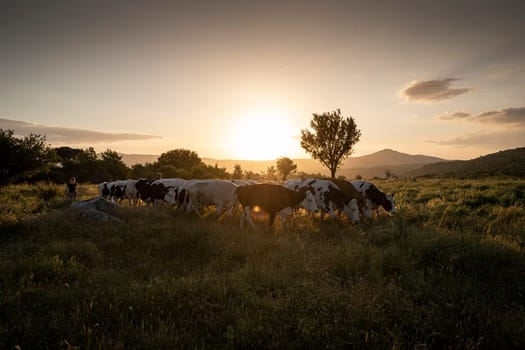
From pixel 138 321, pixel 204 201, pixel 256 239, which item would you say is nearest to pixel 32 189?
pixel 204 201

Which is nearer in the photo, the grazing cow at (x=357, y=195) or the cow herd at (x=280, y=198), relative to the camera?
the cow herd at (x=280, y=198)

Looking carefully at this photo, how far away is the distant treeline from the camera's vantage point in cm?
2261

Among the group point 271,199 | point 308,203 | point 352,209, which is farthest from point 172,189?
point 352,209

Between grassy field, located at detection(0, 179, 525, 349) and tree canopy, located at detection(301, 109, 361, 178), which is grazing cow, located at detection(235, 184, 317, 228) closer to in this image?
grassy field, located at detection(0, 179, 525, 349)

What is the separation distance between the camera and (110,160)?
5462 centimetres

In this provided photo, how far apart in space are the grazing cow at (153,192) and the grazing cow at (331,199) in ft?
27.9

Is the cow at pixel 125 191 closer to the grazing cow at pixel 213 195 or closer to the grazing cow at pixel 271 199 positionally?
the grazing cow at pixel 213 195

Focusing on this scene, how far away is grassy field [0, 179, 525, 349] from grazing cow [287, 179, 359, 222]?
10.2 feet

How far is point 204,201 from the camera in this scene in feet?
50.0

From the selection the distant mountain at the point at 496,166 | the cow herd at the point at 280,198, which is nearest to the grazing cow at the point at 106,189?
the cow herd at the point at 280,198

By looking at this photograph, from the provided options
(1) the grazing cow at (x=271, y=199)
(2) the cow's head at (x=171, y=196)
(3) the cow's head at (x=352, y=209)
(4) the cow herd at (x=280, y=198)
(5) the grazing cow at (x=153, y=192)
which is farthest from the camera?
(5) the grazing cow at (x=153, y=192)

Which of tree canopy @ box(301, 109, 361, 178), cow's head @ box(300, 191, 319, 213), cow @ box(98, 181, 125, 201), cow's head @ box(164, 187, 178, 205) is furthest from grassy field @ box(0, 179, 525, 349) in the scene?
tree canopy @ box(301, 109, 361, 178)

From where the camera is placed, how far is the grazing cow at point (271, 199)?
12.4m

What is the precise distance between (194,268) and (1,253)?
16.7ft
